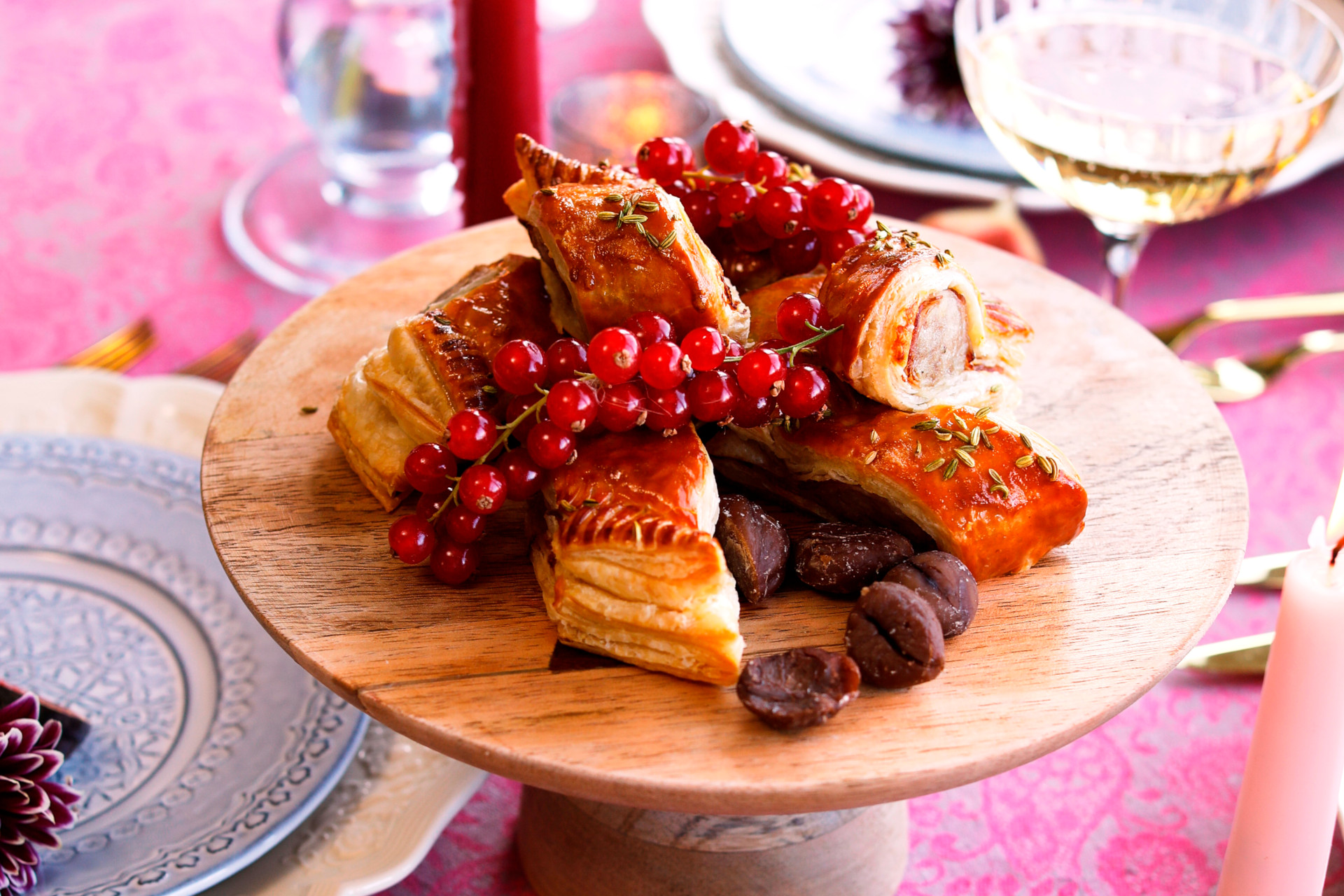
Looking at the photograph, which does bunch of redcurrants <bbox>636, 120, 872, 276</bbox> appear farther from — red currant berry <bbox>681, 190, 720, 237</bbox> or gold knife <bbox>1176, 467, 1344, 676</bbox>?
gold knife <bbox>1176, 467, 1344, 676</bbox>

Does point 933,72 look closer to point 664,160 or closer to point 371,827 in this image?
point 664,160

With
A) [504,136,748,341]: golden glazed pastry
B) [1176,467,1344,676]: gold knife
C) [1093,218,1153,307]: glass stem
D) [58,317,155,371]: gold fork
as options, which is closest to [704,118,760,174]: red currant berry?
[504,136,748,341]: golden glazed pastry

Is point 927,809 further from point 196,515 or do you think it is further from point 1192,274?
point 1192,274

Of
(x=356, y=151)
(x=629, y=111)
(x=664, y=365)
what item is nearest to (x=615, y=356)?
(x=664, y=365)

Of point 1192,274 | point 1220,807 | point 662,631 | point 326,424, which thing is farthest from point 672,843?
point 1192,274

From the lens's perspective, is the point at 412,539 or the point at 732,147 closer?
the point at 412,539

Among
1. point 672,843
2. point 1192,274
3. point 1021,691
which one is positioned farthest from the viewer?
point 1192,274

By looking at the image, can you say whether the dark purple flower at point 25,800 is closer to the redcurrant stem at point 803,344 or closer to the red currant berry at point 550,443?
the red currant berry at point 550,443
